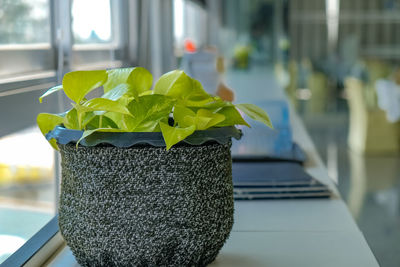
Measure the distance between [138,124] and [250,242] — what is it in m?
0.33

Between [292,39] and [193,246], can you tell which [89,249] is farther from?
[292,39]

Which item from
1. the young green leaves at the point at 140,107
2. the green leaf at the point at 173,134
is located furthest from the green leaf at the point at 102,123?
the green leaf at the point at 173,134

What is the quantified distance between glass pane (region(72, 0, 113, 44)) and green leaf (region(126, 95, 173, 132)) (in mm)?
685

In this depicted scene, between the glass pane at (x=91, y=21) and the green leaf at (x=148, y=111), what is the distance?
685 mm

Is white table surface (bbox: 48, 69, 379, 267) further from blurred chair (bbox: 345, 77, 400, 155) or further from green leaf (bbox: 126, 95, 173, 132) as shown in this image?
blurred chair (bbox: 345, 77, 400, 155)

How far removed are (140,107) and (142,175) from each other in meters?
0.08

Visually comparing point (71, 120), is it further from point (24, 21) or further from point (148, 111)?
point (24, 21)

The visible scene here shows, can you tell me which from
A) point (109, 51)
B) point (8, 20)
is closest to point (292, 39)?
point (109, 51)

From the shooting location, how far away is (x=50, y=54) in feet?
4.08

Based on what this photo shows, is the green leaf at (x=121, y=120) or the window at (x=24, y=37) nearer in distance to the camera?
the green leaf at (x=121, y=120)

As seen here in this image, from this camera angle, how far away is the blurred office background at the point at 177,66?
3.45 ft

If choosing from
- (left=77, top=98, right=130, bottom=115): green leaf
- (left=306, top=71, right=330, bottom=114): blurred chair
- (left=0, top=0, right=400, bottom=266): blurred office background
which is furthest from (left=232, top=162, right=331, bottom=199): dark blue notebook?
(left=306, top=71, right=330, bottom=114): blurred chair

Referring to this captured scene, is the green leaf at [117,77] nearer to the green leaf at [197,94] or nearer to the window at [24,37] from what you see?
the green leaf at [197,94]

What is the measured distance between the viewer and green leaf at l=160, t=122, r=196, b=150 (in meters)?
0.60
